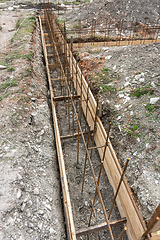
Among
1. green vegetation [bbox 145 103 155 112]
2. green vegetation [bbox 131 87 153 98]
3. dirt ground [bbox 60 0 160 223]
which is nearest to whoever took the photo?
dirt ground [bbox 60 0 160 223]

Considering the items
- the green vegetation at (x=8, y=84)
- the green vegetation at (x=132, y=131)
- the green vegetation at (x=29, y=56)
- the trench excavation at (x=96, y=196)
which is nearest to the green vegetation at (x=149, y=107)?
the green vegetation at (x=132, y=131)

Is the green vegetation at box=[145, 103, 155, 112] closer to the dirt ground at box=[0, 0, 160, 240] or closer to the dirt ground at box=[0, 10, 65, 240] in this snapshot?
the dirt ground at box=[0, 0, 160, 240]

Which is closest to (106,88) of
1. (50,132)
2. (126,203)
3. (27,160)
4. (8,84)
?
(50,132)

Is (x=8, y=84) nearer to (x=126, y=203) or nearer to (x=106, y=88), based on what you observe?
(x=106, y=88)

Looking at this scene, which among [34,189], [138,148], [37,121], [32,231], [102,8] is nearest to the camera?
[32,231]

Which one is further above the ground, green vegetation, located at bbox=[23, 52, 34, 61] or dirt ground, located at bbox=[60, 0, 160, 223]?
green vegetation, located at bbox=[23, 52, 34, 61]

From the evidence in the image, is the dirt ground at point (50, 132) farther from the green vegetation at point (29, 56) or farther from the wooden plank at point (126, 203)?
the wooden plank at point (126, 203)

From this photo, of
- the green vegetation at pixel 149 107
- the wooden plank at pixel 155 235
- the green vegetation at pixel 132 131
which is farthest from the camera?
the green vegetation at pixel 149 107

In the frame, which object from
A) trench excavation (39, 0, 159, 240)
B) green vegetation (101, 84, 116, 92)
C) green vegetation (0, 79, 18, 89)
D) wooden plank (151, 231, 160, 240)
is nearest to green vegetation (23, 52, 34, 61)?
green vegetation (0, 79, 18, 89)

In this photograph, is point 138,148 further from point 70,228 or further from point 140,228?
point 70,228

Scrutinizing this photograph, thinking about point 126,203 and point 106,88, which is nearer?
point 126,203

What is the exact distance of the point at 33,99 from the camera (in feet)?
15.3

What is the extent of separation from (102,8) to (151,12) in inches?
133

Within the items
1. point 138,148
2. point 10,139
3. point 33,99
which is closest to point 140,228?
point 138,148
